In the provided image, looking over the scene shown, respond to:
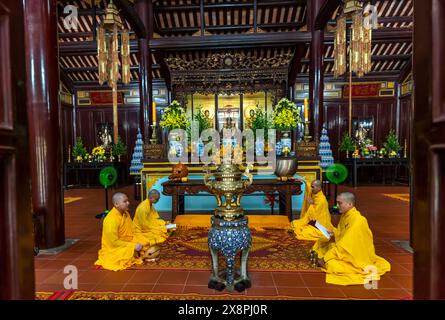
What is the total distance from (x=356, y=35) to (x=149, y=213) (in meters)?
5.45

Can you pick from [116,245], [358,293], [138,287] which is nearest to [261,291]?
[358,293]

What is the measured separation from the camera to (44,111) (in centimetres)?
354

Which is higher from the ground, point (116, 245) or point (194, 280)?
point (116, 245)

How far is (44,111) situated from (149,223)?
77.7 inches

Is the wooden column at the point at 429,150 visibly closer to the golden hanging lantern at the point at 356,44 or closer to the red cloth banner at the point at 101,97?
the golden hanging lantern at the point at 356,44

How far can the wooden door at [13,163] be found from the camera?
64 cm

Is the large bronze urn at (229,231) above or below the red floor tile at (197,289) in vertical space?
above

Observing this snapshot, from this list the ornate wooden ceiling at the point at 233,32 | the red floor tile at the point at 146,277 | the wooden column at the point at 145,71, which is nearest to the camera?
the red floor tile at the point at 146,277

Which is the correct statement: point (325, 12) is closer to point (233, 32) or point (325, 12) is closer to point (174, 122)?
point (174, 122)

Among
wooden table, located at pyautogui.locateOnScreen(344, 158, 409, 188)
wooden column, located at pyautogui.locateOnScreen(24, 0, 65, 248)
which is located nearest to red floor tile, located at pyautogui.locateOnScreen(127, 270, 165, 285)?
wooden column, located at pyautogui.locateOnScreen(24, 0, 65, 248)

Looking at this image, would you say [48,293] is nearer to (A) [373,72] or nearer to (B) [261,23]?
(B) [261,23]

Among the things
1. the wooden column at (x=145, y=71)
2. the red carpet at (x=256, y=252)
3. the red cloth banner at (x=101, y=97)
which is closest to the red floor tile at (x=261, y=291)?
the red carpet at (x=256, y=252)

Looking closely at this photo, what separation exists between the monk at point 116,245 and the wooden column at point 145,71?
15.1 ft
